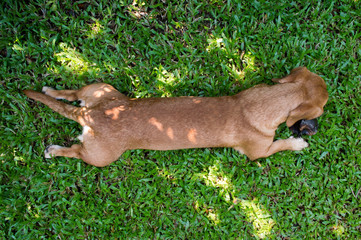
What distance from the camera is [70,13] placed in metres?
4.84

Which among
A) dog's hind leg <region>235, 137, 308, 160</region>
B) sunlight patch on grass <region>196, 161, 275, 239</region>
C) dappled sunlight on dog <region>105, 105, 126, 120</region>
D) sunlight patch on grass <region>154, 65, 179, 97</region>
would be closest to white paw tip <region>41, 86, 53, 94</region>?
dappled sunlight on dog <region>105, 105, 126, 120</region>

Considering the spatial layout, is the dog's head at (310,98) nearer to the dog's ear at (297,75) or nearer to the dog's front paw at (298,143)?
the dog's ear at (297,75)

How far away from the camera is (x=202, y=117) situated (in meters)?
3.70

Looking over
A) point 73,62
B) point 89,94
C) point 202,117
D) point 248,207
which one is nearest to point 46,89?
point 73,62

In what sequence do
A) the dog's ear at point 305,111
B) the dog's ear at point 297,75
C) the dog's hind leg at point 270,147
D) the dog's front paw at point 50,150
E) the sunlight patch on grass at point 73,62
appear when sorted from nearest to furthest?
1. the dog's ear at point 305,111
2. the dog's ear at point 297,75
3. the dog's hind leg at point 270,147
4. the dog's front paw at point 50,150
5. the sunlight patch on grass at point 73,62

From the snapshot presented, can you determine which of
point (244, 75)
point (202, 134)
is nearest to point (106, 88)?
point (202, 134)

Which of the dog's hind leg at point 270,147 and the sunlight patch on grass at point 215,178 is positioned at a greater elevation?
the dog's hind leg at point 270,147

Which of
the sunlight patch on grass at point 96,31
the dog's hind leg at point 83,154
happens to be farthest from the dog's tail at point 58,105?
the sunlight patch on grass at point 96,31

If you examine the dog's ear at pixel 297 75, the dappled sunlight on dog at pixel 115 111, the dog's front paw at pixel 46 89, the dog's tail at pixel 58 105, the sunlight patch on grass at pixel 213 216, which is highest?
the dog's ear at pixel 297 75

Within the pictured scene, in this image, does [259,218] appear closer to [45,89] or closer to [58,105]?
[58,105]

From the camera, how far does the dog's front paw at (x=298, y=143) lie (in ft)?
14.9

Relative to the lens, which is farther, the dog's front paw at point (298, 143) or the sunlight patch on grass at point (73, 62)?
the sunlight patch on grass at point (73, 62)

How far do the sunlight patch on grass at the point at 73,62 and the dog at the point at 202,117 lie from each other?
1041mm

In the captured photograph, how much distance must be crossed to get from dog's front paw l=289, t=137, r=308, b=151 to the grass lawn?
0.13 m
